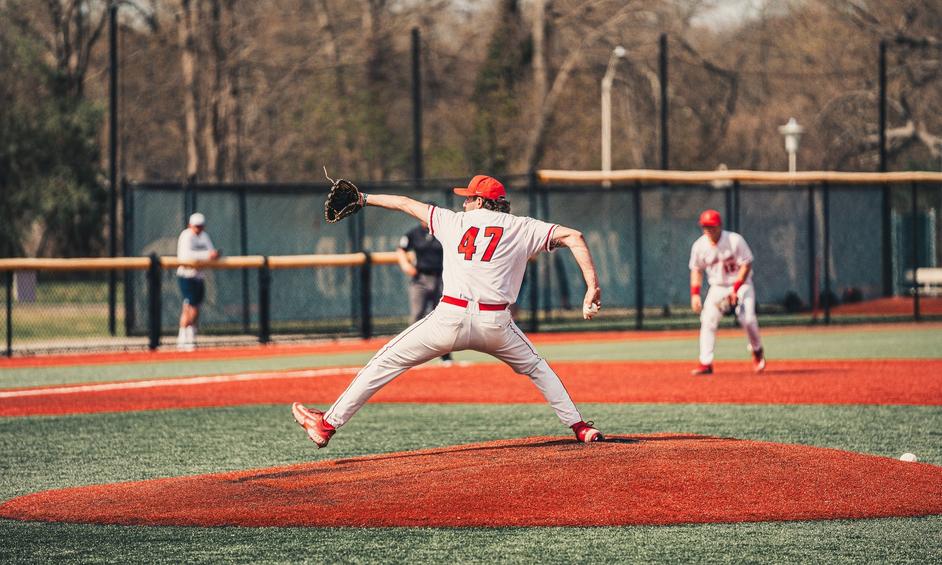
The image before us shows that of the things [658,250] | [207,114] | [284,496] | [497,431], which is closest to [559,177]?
[658,250]

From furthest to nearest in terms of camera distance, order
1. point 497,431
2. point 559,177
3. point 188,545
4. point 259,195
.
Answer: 1. point 259,195
2. point 559,177
3. point 497,431
4. point 188,545

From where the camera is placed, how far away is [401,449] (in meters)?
8.48

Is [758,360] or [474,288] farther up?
[474,288]

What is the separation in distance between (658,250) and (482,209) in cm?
1633

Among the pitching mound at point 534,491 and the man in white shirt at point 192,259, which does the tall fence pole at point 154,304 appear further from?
the pitching mound at point 534,491

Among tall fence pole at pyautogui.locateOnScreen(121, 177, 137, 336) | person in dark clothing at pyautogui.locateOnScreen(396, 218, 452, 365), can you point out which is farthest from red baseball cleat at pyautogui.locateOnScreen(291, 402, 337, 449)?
tall fence pole at pyautogui.locateOnScreen(121, 177, 137, 336)

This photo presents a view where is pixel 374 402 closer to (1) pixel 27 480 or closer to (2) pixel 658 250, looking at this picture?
(1) pixel 27 480

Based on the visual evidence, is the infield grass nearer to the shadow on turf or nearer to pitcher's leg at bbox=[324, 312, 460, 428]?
the shadow on turf

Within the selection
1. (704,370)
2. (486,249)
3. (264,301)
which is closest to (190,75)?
(264,301)

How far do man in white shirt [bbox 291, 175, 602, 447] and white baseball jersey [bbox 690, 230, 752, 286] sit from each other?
18.2ft

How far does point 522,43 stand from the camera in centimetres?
4172

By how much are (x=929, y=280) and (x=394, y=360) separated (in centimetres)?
2273

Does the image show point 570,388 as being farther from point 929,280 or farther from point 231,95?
point 231,95

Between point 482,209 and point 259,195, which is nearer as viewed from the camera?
point 482,209
